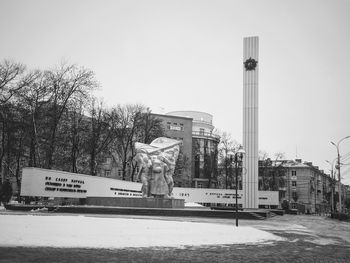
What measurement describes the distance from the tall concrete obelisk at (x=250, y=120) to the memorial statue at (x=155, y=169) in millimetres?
10718

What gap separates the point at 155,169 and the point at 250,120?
13.3 meters

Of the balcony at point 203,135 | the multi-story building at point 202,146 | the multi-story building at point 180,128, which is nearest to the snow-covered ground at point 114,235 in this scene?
the multi-story building at point 202,146

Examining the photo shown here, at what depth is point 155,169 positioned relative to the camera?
3694 cm

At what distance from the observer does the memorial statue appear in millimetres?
36969

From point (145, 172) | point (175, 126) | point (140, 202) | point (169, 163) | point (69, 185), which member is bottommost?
point (140, 202)

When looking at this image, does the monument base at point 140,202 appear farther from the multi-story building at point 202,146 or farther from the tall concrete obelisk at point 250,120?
the multi-story building at point 202,146

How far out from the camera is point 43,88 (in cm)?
3841

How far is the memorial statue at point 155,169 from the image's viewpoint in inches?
1455

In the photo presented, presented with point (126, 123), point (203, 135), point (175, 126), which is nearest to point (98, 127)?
point (126, 123)

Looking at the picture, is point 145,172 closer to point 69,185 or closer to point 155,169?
point 155,169

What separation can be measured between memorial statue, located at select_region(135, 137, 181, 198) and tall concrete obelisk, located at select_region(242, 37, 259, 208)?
35.2ft

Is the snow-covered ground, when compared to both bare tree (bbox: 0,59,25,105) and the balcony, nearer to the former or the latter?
bare tree (bbox: 0,59,25,105)

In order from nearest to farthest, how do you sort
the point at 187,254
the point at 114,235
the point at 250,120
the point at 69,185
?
the point at 187,254, the point at 114,235, the point at 69,185, the point at 250,120

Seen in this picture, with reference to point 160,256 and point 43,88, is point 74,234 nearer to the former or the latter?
point 160,256
